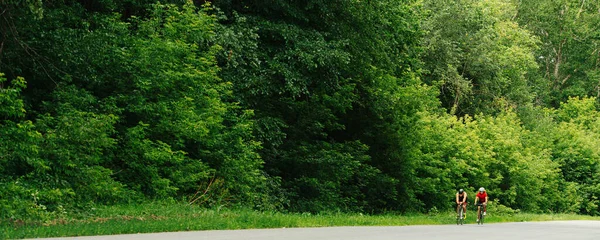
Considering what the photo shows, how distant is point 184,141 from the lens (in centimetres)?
2438

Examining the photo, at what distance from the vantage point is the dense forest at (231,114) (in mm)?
20500

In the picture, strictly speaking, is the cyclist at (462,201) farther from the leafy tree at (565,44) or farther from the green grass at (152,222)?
the leafy tree at (565,44)

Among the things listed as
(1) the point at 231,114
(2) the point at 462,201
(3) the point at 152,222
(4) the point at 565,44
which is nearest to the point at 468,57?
(2) the point at 462,201

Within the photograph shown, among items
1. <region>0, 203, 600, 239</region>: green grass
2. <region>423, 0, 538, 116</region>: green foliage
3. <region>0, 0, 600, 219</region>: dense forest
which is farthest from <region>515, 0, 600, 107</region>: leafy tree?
<region>0, 203, 600, 239</region>: green grass

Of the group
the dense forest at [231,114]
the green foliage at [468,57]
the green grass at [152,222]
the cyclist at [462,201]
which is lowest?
the cyclist at [462,201]

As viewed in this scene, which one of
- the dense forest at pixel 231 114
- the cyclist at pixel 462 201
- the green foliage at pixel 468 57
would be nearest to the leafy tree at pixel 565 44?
the green foliage at pixel 468 57

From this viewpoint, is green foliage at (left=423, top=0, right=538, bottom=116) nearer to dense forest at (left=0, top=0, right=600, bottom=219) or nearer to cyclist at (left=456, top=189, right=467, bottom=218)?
dense forest at (left=0, top=0, right=600, bottom=219)

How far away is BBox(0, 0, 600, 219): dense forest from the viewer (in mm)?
20500

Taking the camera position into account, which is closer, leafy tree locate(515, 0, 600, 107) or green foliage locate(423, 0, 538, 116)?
green foliage locate(423, 0, 538, 116)

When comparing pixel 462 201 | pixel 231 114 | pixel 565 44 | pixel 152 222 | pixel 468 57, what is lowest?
pixel 462 201

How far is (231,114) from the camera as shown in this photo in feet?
88.4

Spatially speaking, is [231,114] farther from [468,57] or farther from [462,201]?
[468,57]

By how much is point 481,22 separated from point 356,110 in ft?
72.0

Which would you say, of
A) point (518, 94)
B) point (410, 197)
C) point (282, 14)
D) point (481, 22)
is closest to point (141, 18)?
point (282, 14)
